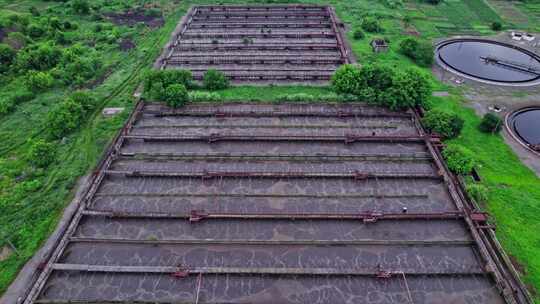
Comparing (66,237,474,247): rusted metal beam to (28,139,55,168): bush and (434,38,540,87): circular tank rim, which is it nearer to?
(28,139,55,168): bush

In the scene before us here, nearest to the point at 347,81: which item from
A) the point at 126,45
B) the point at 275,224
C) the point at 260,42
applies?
the point at 260,42

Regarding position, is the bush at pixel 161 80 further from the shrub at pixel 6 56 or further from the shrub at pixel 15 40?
the shrub at pixel 15 40

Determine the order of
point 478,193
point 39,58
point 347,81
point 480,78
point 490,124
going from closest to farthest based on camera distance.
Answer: point 478,193
point 490,124
point 347,81
point 480,78
point 39,58

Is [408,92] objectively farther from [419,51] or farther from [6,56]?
[6,56]

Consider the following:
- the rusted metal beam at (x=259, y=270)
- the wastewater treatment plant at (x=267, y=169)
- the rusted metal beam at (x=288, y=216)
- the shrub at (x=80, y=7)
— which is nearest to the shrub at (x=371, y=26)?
the wastewater treatment plant at (x=267, y=169)

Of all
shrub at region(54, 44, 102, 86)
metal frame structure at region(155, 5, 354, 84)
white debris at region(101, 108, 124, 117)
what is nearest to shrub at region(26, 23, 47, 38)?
shrub at region(54, 44, 102, 86)
